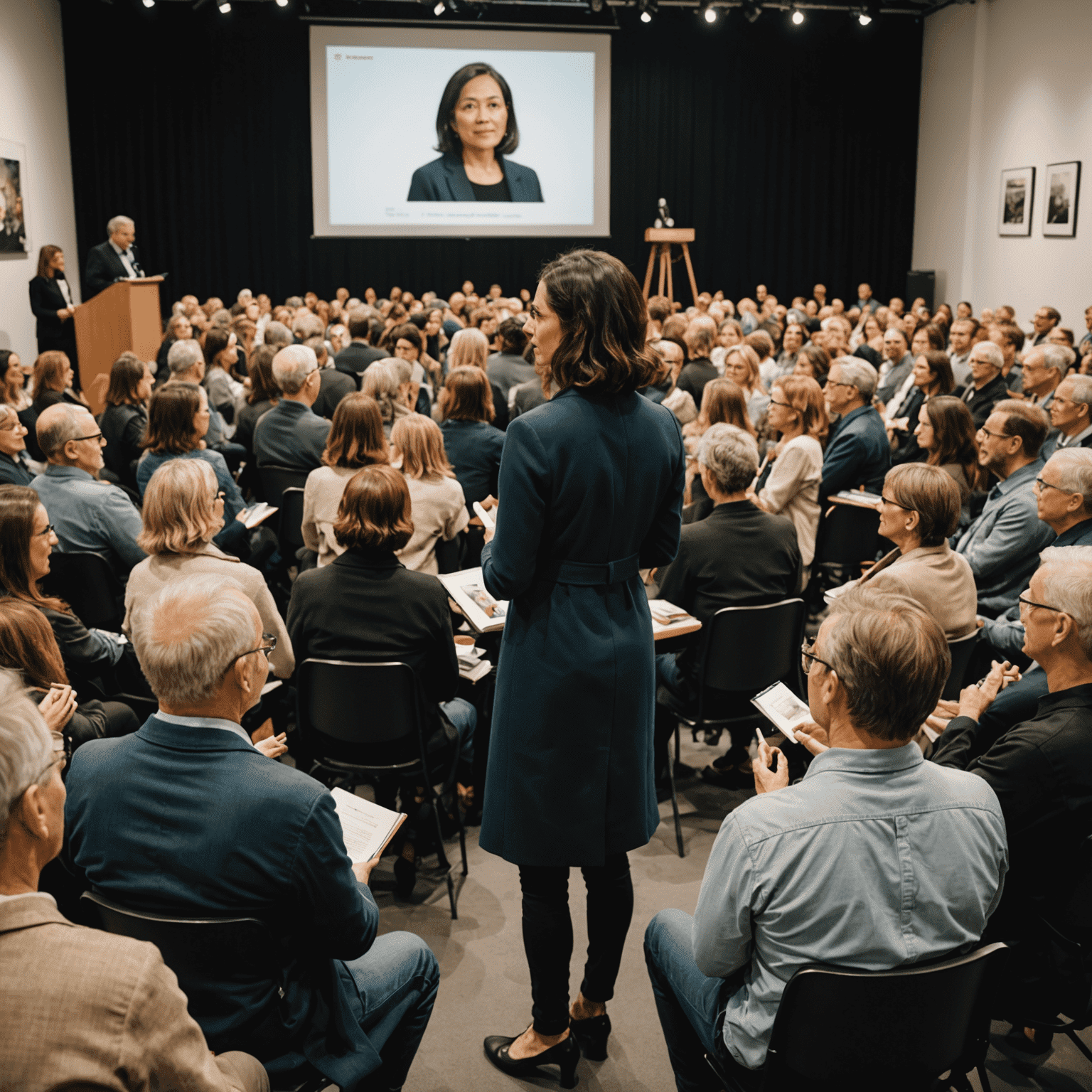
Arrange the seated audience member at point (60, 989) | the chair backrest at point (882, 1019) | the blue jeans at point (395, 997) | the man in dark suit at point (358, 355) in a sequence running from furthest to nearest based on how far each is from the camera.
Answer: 1. the man in dark suit at point (358, 355)
2. the blue jeans at point (395, 997)
3. the chair backrest at point (882, 1019)
4. the seated audience member at point (60, 989)

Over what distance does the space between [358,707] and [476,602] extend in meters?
0.55

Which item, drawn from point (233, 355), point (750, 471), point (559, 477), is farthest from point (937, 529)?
point (233, 355)

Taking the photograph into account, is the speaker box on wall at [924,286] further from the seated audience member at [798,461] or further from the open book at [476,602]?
the open book at [476,602]

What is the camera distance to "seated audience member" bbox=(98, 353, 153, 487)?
17.9 ft

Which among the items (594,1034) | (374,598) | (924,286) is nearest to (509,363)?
(374,598)

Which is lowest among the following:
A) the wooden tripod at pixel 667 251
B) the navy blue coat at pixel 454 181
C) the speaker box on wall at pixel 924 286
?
the speaker box on wall at pixel 924 286

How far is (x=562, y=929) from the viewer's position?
7.18 ft

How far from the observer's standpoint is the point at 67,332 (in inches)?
411

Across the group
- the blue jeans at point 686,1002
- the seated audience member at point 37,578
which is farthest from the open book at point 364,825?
the seated audience member at point 37,578

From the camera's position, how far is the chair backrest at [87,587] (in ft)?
11.8

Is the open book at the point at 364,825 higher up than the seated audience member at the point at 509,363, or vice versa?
the seated audience member at the point at 509,363

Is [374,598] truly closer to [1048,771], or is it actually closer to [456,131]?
[1048,771]

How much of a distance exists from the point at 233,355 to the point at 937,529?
565 centimetres

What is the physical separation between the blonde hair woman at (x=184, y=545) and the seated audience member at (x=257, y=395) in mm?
2839
